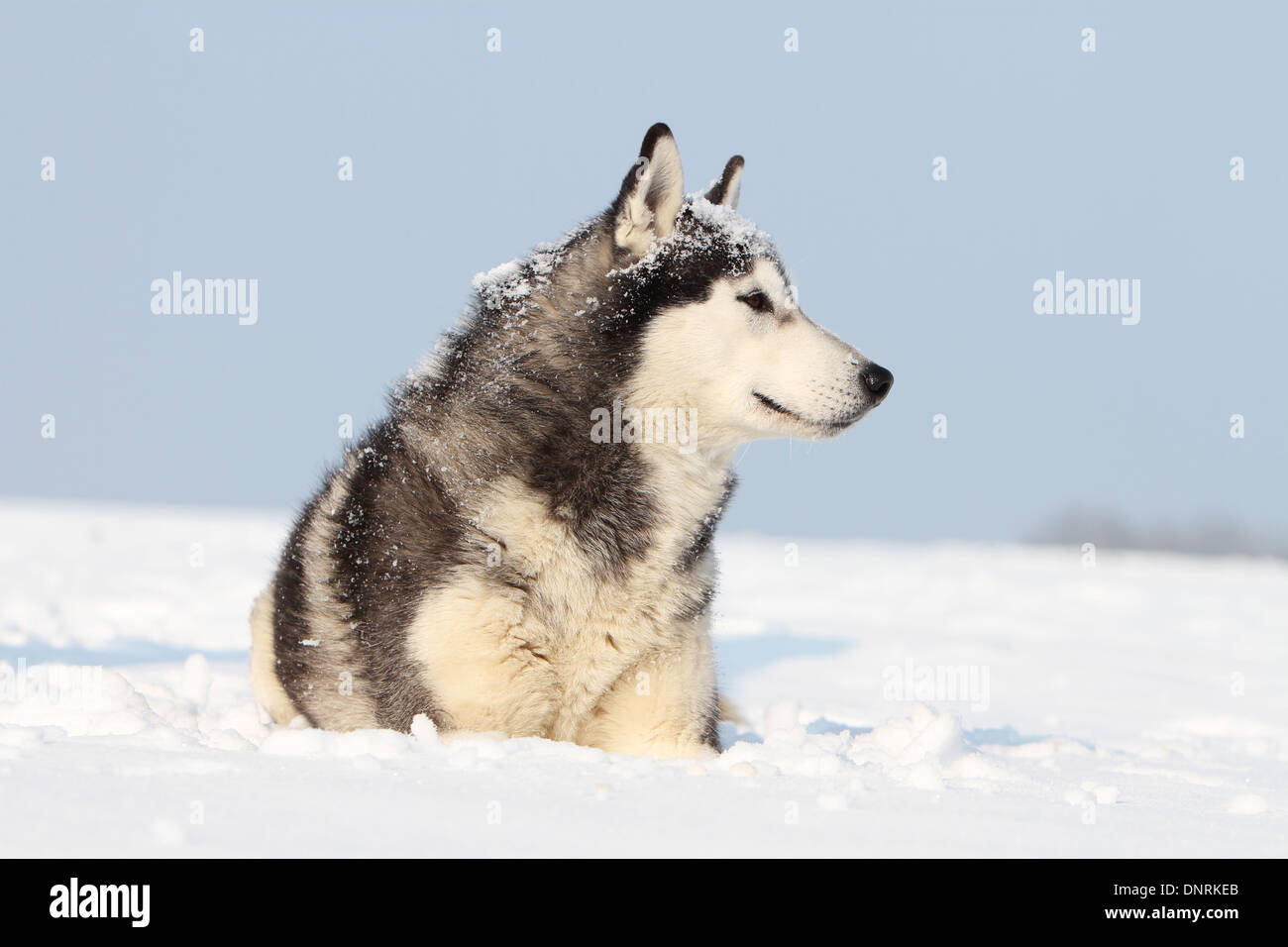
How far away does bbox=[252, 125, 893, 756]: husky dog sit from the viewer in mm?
4258

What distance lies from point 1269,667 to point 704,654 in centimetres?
709

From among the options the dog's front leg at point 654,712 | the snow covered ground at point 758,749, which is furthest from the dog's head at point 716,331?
the snow covered ground at point 758,749

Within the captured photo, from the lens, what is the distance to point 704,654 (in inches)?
185

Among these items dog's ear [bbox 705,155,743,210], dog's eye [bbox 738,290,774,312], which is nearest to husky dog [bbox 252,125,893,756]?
dog's eye [bbox 738,290,774,312]

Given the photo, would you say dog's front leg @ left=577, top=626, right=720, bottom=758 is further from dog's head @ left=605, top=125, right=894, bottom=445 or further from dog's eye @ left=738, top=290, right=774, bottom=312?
dog's eye @ left=738, top=290, right=774, bottom=312

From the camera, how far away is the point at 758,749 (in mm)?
4227

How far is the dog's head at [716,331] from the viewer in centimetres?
445

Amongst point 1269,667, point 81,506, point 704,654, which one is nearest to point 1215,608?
point 1269,667

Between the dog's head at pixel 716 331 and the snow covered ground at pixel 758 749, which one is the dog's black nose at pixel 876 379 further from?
the snow covered ground at pixel 758 749

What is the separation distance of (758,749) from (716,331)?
152cm

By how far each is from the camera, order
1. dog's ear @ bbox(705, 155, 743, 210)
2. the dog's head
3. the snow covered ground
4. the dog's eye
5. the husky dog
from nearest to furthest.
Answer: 1. the snow covered ground
2. the husky dog
3. the dog's head
4. the dog's eye
5. dog's ear @ bbox(705, 155, 743, 210)

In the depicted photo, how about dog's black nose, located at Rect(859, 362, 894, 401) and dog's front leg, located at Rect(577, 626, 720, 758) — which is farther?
dog's black nose, located at Rect(859, 362, 894, 401)

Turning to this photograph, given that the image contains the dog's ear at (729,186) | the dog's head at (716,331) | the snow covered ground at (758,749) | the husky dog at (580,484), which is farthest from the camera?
the dog's ear at (729,186)
